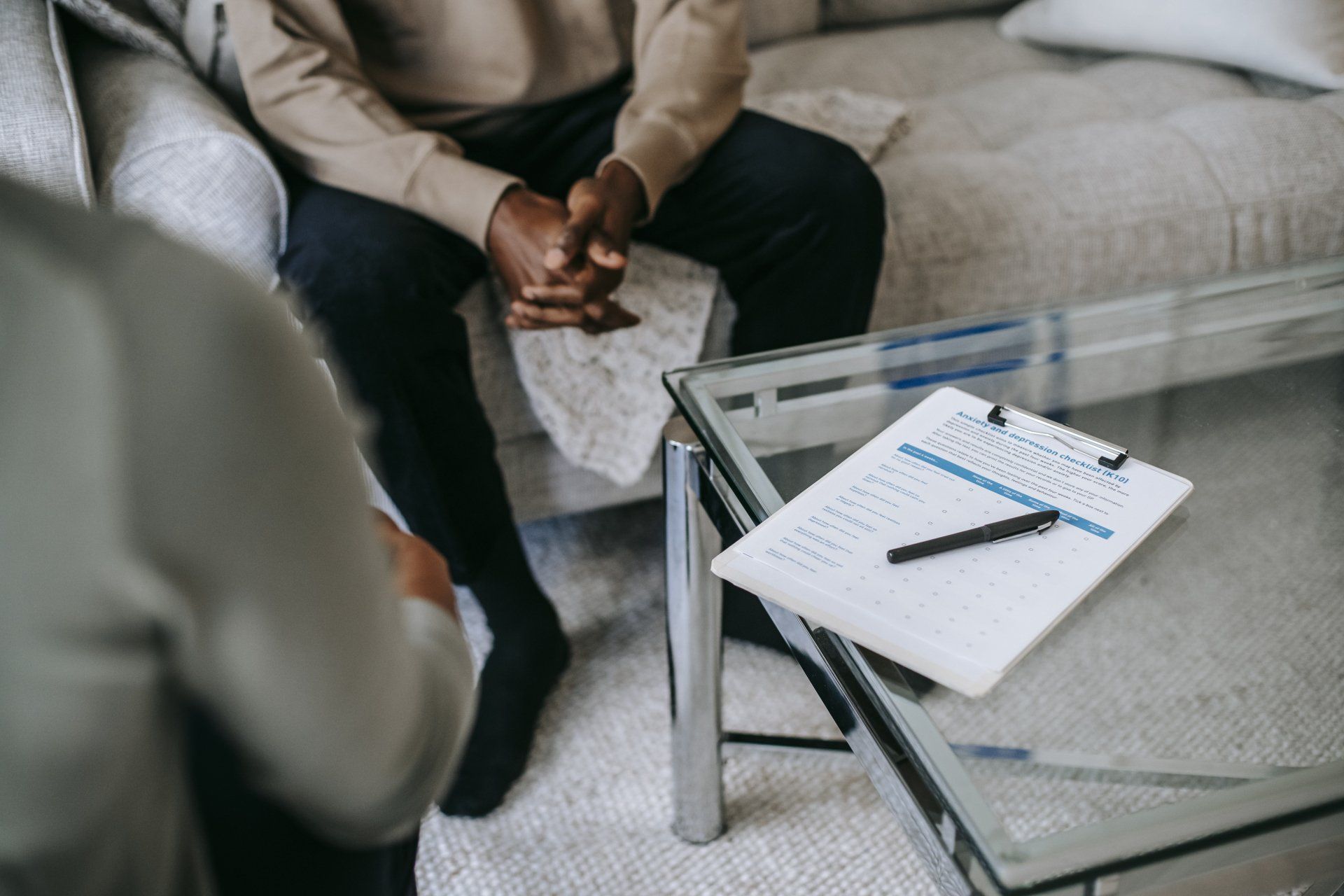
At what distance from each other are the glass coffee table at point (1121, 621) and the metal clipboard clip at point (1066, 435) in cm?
5

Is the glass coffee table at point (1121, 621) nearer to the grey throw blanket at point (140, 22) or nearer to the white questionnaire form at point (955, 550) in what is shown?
the white questionnaire form at point (955, 550)

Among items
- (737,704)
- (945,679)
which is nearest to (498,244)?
(737,704)

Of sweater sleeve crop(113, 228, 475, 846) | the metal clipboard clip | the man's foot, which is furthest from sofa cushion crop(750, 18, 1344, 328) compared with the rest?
sweater sleeve crop(113, 228, 475, 846)

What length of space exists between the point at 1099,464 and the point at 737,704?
0.50 metres

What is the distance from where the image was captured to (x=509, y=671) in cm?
100

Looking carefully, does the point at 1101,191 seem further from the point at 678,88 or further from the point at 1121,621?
the point at 1121,621

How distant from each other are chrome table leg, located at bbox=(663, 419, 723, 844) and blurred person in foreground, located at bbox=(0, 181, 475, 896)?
1.34 ft

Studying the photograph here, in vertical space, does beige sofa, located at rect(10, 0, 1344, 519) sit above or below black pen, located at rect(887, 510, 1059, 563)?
below

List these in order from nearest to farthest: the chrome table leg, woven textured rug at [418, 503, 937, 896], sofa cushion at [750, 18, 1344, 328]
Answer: the chrome table leg, woven textured rug at [418, 503, 937, 896], sofa cushion at [750, 18, 1344, 328]

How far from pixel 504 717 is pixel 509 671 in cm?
5

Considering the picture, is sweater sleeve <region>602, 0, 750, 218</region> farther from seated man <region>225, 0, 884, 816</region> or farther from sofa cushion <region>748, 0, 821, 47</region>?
sofa cushion <region>748, 0, 821, 47</region>

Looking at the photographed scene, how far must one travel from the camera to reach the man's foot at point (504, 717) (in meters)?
0.92

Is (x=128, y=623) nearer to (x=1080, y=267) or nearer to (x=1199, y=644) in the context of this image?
(x=1199, y=644)

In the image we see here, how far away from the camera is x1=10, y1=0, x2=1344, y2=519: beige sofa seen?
96cm
